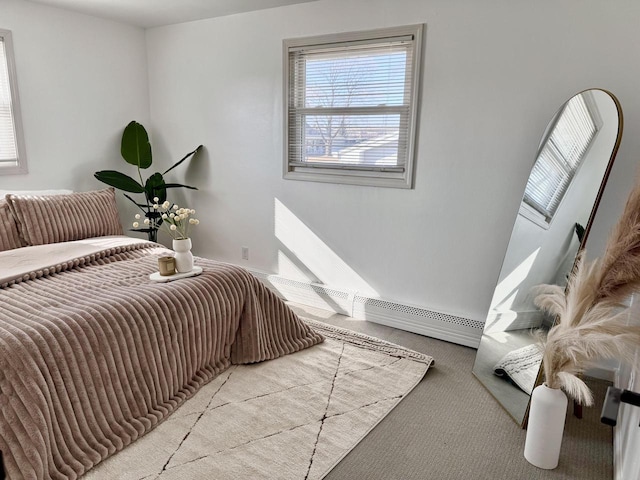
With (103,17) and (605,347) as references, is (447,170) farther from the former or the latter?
(103,17)

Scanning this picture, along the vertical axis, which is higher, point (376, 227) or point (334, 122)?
point (334, 122)

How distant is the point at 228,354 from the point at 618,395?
2.19 m

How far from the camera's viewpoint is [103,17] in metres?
3.85

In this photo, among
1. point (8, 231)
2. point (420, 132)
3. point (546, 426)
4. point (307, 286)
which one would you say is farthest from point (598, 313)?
point (8, 231)

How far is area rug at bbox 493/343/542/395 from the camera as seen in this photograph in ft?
7.19

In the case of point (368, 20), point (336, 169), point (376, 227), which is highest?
point (368, 20)

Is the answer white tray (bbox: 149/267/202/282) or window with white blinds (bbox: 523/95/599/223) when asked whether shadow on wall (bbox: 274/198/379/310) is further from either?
window with white blinds (bbox: 523/95/599/223)

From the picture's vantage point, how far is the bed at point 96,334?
1.71 metres

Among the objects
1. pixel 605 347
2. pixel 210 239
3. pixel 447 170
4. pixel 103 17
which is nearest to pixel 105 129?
pixel 103 17

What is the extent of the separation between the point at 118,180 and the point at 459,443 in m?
3.41

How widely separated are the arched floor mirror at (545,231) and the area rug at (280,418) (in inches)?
19.1

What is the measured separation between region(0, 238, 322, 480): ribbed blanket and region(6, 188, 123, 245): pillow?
Result: 1.25 ft

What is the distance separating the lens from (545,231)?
2352 mm

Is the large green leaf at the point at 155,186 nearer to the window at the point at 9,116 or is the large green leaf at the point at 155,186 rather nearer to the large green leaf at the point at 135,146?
the large green leaf at the point at 135,146
